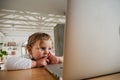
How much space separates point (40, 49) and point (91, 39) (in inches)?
12.3

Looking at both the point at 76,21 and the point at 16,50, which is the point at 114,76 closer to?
the point at 76,21

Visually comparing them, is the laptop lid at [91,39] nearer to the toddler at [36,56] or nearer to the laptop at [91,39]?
the laptop at [91,39]

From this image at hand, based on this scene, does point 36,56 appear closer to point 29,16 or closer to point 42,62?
point 42,62

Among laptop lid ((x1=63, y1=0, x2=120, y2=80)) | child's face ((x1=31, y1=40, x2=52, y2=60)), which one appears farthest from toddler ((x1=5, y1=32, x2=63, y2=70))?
laptop lid ((x1=63, y1=0, x2=120, y2=80))

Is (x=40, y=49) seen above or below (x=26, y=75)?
above

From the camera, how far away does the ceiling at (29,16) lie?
0.63 meters

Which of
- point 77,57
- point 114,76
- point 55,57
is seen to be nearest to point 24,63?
point 55,57

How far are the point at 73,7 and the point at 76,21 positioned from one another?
3.0 inches

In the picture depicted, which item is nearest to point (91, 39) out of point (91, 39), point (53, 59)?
point (91, 39)

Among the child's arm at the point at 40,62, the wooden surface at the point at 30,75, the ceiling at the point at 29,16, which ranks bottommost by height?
the wooden surface at the point at 30,75

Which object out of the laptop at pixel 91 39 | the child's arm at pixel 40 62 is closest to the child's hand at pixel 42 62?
the child's arm at pixel 40 62

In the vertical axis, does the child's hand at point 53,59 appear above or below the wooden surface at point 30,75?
above

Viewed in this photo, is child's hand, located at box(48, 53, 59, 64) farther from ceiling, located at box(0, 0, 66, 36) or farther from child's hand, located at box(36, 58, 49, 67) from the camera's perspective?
ceiling, located at box(0, 0, 66, 36)

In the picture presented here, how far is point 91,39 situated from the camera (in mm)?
670
